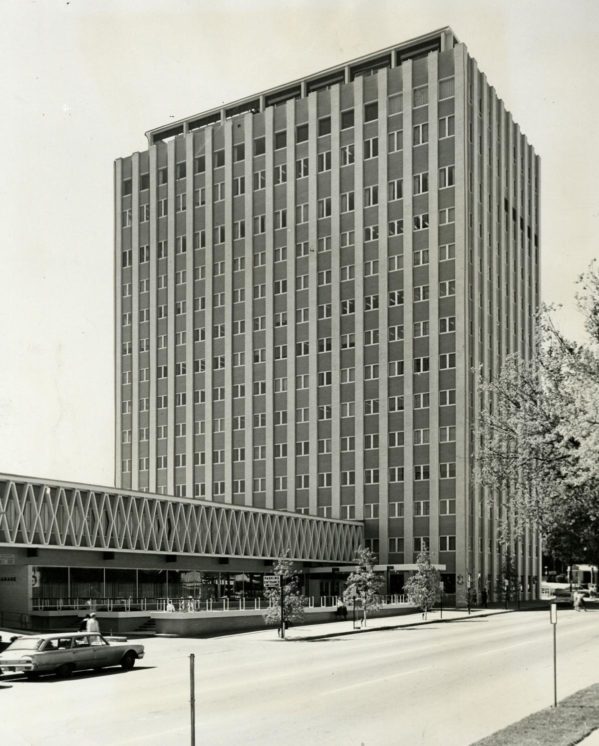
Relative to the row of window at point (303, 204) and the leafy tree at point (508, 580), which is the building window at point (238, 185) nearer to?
the row of window at point (303, 204)

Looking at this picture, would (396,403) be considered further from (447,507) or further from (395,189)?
(395,189)

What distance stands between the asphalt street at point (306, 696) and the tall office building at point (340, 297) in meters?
53.4

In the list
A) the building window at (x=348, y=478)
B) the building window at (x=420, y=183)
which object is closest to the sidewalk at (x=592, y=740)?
the building window at (x=348, y=478)

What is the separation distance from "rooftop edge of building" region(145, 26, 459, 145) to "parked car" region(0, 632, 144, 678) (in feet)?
250

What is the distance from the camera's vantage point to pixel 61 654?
25422mm

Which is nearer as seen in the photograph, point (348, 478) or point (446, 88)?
point (446, 88)

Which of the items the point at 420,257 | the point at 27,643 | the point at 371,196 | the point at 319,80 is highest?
the point at 319,80

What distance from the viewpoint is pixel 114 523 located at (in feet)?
195

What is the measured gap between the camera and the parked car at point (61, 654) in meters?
25.0

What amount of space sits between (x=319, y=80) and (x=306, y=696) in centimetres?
8814

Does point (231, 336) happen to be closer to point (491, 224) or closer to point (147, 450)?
point (147, 450)

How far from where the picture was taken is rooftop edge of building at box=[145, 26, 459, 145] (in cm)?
Answer: 9438

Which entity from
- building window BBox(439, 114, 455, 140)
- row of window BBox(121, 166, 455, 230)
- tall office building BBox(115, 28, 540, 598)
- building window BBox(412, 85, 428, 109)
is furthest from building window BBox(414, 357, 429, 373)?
building window BBox(412, 85, 428, 109)

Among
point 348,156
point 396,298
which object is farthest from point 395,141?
point 396,298
